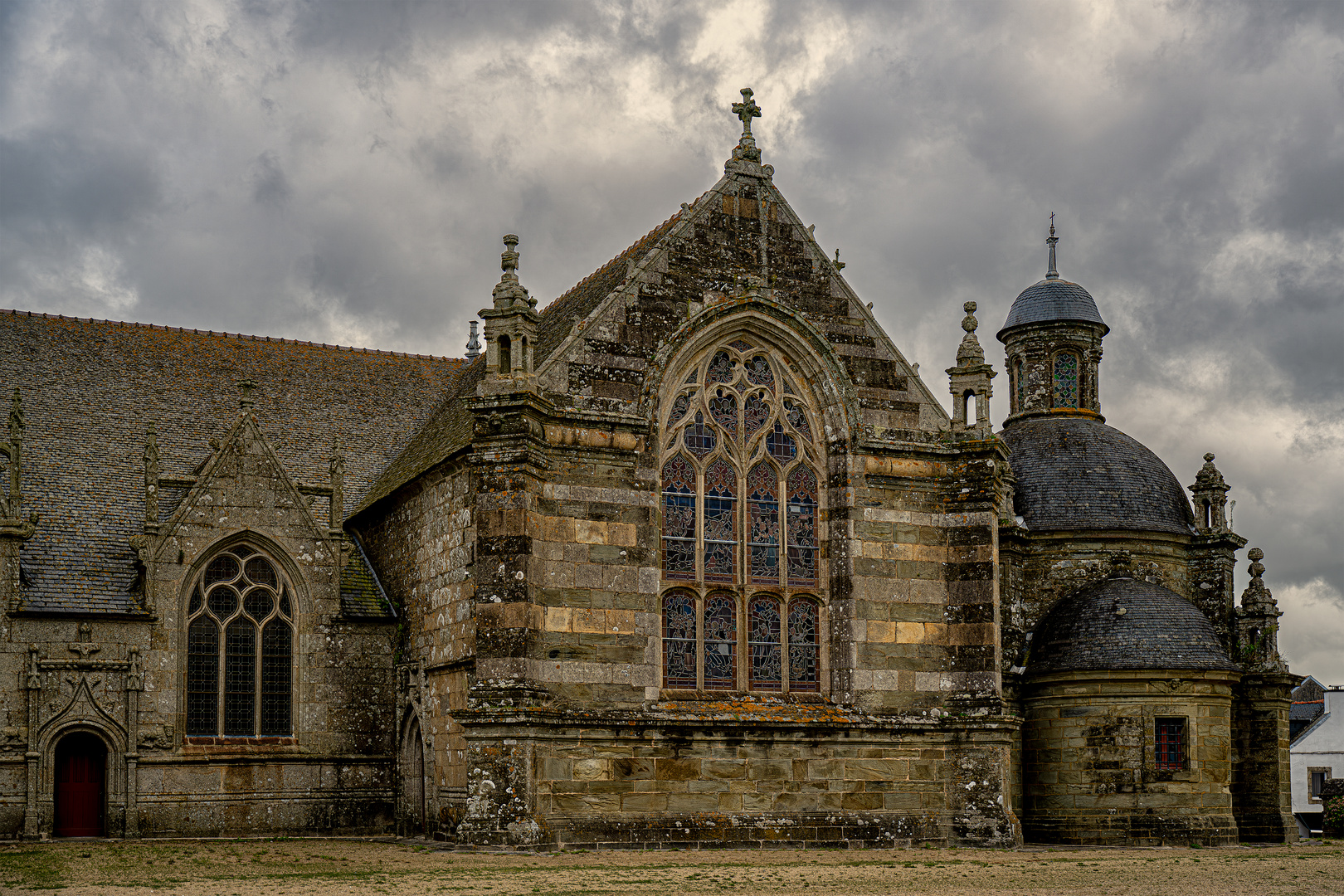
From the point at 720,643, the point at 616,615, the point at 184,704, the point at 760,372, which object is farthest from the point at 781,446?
the point at 184,704

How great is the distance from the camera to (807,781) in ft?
80.6

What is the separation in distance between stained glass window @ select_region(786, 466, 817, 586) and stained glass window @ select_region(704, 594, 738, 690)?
128 cm

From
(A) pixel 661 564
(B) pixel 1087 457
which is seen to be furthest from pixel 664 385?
(B) pixel 1087 457

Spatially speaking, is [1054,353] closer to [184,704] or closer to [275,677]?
[275,677]

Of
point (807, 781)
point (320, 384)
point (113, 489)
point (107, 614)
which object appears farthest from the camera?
point (320, 384)

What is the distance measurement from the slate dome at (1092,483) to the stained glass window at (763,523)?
976cm

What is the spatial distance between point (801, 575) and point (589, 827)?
568 cm

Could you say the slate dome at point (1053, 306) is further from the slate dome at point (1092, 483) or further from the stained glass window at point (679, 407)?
the stained glass window at point (679, 407)

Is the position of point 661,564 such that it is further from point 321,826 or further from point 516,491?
point 321,826

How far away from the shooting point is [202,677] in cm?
2712

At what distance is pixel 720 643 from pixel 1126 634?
9.56 meters

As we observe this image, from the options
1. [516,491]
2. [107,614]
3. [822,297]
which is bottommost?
[107,614]

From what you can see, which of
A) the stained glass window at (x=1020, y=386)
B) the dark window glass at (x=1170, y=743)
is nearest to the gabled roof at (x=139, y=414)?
the stained glass window at (x=1020, y=386)

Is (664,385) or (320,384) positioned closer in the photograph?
(664,385)
